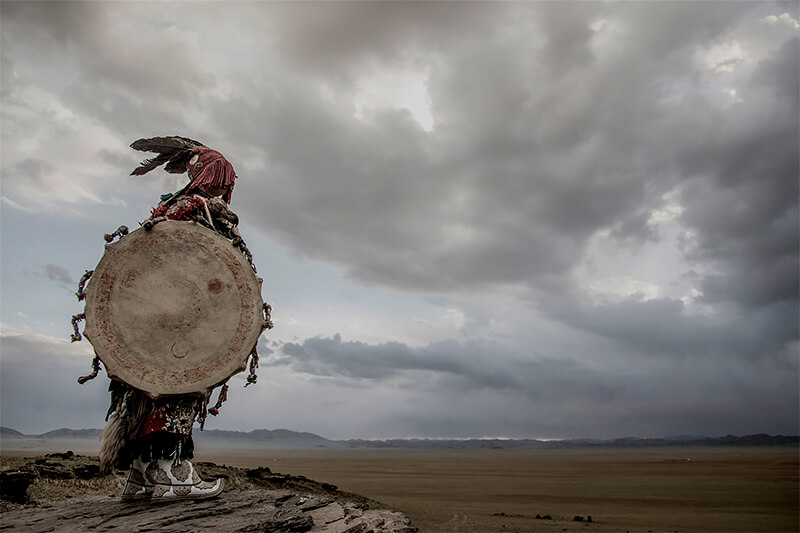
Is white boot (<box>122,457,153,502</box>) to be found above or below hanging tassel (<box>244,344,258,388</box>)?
below

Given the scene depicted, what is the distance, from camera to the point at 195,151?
6.61m

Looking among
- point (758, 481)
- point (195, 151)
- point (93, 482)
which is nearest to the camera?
point (195, 151)

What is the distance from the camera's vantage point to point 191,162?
6.58m

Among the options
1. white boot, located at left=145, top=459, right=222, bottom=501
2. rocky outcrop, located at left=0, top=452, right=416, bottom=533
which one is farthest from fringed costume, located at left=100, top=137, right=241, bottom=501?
rocky outcrop, located at left=0, top=452, right=416, bottom=533

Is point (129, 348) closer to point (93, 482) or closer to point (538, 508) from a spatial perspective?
point (93, 482)

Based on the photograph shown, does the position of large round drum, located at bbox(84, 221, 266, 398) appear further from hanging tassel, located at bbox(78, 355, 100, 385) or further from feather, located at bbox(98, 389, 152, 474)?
feather, located at bbox(98, 389, 152, 474)

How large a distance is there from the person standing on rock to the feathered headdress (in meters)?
0.37

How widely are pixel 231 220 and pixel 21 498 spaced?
4930mm

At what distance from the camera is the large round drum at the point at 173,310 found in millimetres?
4918

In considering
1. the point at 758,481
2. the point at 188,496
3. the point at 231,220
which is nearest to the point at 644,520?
the point at 188,496

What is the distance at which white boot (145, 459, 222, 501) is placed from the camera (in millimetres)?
5562

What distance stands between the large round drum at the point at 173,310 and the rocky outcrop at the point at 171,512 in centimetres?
131

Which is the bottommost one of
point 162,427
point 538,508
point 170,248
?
point 538,508

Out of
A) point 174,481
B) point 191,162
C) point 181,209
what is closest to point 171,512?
point 174,481
